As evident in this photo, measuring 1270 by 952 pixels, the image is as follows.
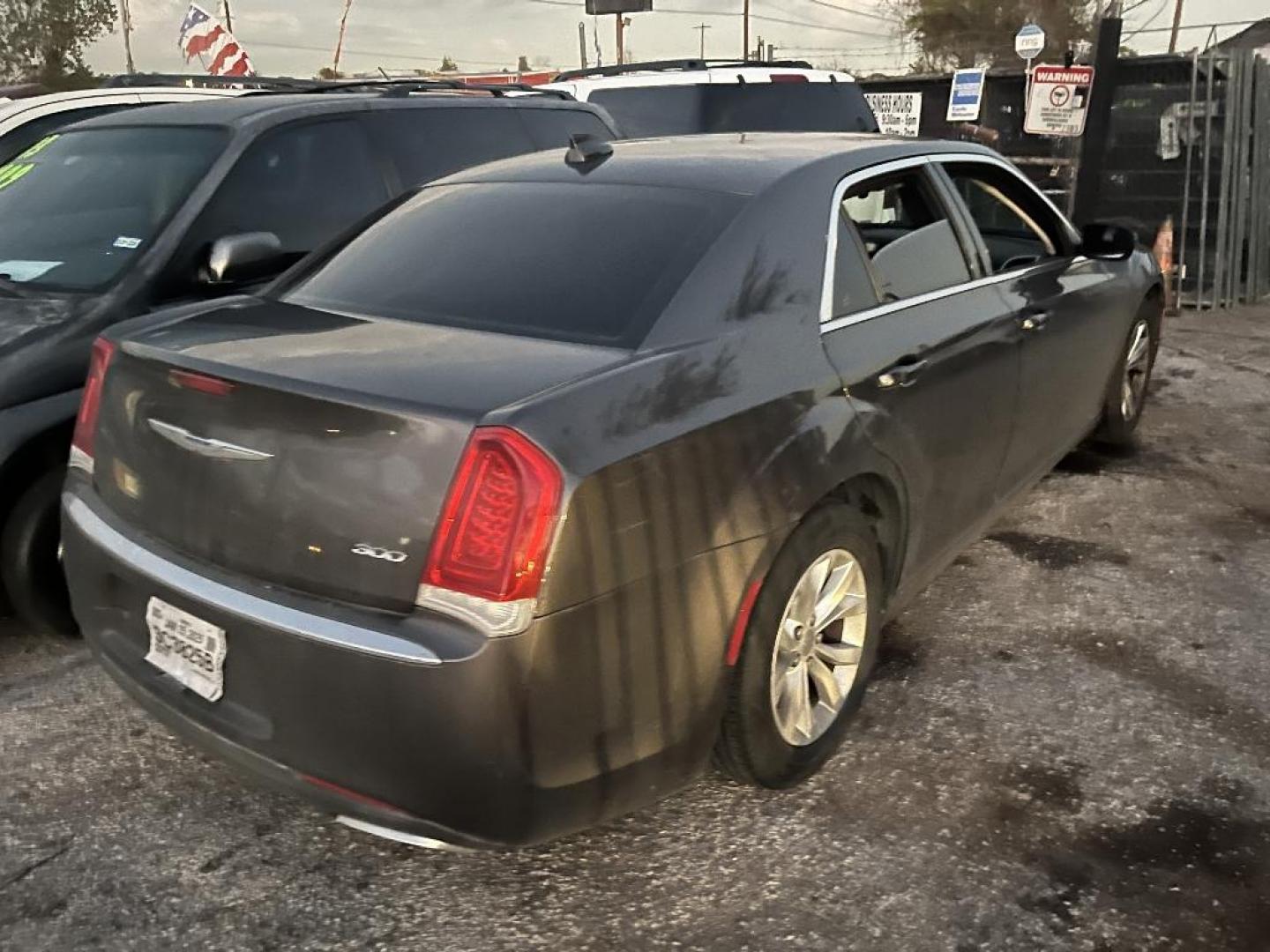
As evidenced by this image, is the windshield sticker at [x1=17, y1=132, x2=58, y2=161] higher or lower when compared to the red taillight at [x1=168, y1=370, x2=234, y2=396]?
higher

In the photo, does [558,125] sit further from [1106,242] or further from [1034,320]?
[1034,320]

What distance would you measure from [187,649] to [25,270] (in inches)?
95.4

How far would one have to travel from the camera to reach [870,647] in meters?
3.15

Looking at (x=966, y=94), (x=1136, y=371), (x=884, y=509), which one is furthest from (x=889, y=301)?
(x=966, y=94)

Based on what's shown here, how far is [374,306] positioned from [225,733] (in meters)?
1.13

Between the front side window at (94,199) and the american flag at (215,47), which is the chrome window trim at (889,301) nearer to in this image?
the front side window at (94,199)

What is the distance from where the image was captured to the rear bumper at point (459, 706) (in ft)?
6.92

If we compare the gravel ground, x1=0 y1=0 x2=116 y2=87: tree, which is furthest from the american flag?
x1=0 y1=0 x2=116 y2=87: tree

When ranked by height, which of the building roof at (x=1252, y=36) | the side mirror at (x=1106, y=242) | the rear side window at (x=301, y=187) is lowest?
the side mirror at (x=1106, y=242)

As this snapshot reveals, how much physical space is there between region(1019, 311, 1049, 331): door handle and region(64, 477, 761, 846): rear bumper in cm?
195

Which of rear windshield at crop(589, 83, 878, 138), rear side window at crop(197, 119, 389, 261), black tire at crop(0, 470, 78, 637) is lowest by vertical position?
black tire at crop(0, 470, 78, 637)

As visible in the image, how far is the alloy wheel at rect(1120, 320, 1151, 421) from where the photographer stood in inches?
217

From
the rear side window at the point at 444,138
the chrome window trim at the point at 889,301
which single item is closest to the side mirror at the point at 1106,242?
the chrome window trim at the point at 889,301

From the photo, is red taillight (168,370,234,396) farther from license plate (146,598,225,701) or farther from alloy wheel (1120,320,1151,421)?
alloy wheel (1120,320,1151,421)
